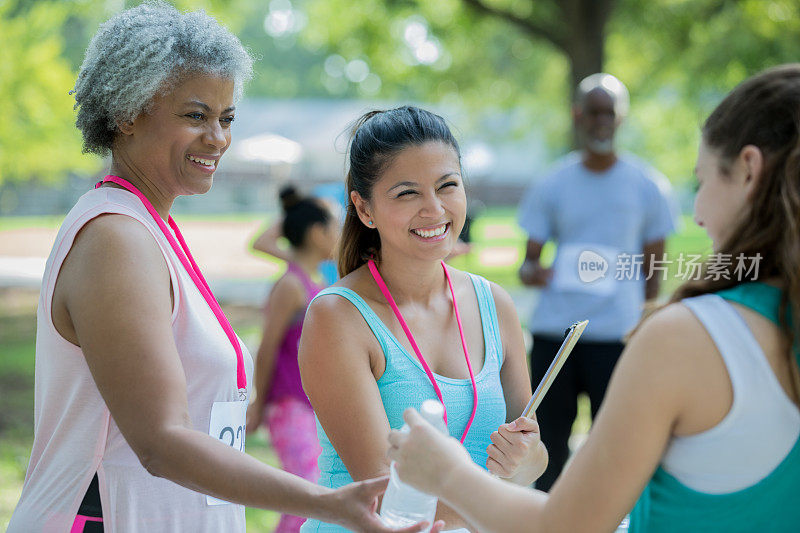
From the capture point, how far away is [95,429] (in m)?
1.77

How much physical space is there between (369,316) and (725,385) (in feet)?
3.77

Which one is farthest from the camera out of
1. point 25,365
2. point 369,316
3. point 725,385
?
point 25,365

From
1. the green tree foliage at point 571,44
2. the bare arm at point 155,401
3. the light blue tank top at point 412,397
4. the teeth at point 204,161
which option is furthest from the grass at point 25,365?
the green tree foliage at point 571,44

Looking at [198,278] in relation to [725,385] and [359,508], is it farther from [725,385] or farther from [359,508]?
[725,385]

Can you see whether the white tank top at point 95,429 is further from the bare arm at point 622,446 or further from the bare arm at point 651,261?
the bare arm at point 651,261

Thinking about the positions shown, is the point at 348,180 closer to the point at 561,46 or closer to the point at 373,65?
the point at 561,46

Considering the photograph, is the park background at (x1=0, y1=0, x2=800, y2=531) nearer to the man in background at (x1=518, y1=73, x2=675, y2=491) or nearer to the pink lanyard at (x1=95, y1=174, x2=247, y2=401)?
the man in background at (x1=518, y1=73, x2=675, y2=491)

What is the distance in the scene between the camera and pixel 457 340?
8.10ft

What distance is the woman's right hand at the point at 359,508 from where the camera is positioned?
1.67 m

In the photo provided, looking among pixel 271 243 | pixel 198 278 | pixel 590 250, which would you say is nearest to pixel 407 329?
pixel 198 278

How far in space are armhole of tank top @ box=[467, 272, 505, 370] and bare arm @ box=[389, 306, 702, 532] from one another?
1.02 m

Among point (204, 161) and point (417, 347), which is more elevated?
point (204, 161)

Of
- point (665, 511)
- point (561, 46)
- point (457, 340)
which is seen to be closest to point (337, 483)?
point (457, 340)

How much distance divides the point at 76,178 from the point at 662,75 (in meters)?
29.8
